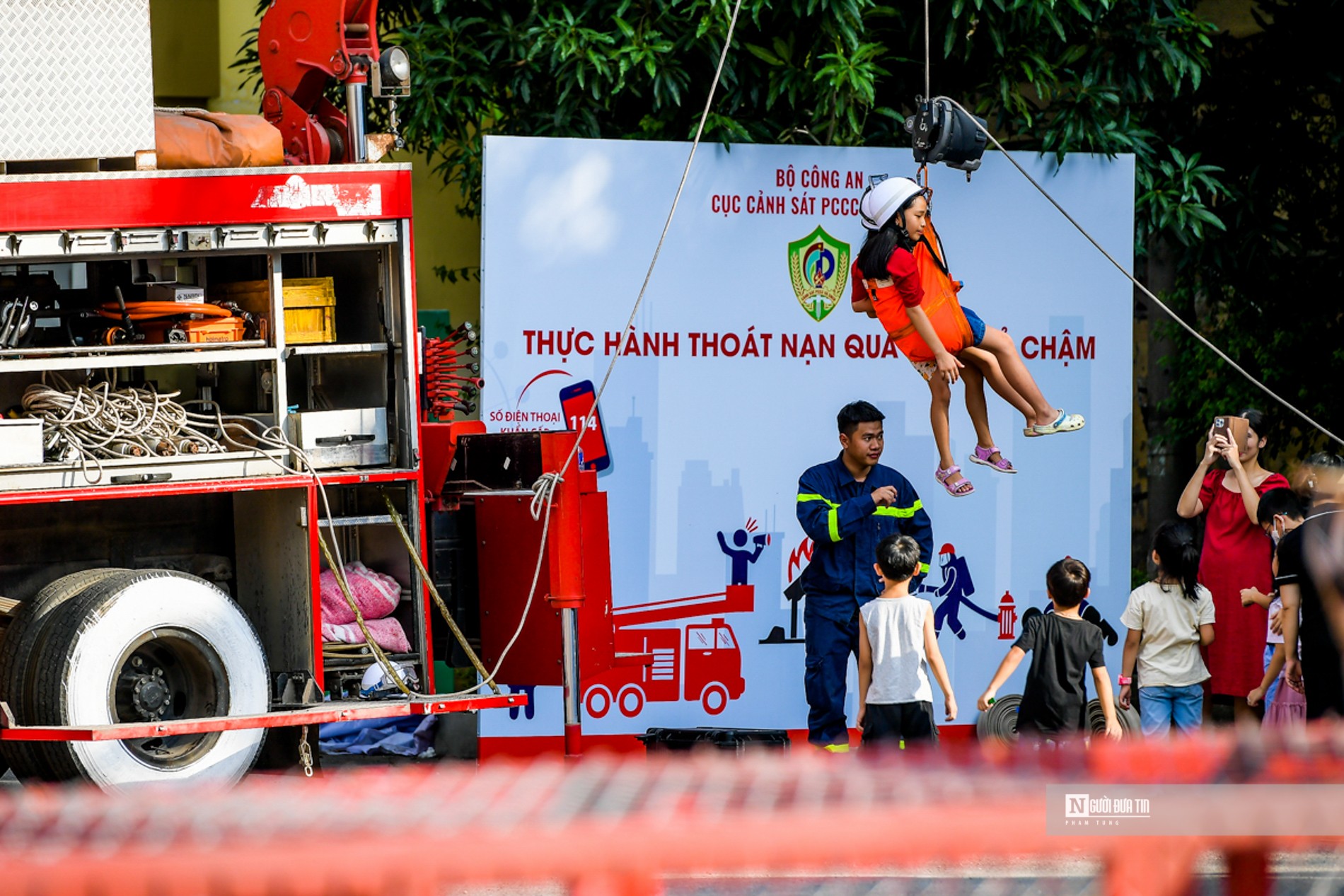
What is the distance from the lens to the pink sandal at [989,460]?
28.0 ft

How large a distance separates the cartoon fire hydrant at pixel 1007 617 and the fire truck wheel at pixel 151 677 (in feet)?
12.8

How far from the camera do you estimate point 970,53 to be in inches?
367

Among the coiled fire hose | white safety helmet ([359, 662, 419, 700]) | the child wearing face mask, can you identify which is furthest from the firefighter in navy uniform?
white safety helmet ([359, 662, 419, 700])

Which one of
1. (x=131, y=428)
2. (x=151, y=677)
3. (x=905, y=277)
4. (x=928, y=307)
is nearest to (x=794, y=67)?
(x=905, y=277)

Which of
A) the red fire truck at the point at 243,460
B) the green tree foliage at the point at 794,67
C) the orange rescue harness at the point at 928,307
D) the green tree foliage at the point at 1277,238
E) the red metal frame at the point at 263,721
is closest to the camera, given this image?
the red metal frame at the point at 263,721

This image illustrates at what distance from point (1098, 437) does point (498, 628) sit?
341cm

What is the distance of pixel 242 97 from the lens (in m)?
12.4

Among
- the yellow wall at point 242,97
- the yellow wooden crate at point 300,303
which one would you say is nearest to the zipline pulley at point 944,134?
the yellow wooden crate at point 300,303

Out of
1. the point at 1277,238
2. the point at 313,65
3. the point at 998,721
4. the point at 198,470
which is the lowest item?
the point at 998,721

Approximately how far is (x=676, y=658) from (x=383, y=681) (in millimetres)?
1767

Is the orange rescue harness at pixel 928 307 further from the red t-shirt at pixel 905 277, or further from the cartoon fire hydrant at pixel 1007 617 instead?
the cartoon fire hydrant at pixel 1007 617

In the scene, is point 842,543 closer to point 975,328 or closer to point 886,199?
point 975,328

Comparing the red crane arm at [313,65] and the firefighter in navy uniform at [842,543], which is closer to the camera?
the red crane arm at [313,65]

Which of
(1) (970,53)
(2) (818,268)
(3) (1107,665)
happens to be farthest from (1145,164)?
(3) (1107,665)
